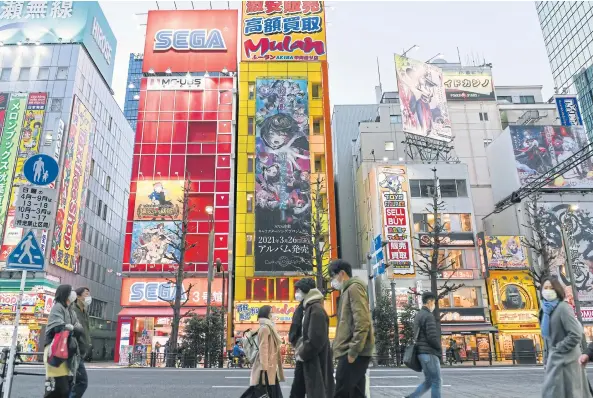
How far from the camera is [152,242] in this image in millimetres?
33906

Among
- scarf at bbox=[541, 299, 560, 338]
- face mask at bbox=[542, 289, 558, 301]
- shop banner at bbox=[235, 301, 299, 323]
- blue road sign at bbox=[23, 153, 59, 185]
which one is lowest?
scarf at bbox=[541, 299, 560, 338]

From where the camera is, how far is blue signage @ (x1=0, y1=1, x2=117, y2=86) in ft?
136

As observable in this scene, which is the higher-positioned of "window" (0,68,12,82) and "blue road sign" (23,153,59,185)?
"window" (0,68,12,82)

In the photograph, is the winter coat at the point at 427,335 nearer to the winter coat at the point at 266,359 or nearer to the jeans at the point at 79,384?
the winter coat at the point at 266,359

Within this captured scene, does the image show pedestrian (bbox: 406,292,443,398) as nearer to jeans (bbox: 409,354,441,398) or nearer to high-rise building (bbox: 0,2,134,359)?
jeans (bbox: 409,354,441,398)

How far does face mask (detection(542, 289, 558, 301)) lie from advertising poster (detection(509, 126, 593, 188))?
1451 inches

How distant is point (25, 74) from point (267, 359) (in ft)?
140

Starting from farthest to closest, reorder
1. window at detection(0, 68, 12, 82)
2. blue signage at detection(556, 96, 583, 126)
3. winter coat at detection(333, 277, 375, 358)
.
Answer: blue signage at detection(556, 96, 583, 126) → window at detection(0, 68, 12, 82) → winter coat at detection(333, 277, 375, 358)

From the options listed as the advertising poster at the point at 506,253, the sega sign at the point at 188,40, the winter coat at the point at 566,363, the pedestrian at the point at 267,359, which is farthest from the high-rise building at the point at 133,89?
the winter coat at the point at 566,363

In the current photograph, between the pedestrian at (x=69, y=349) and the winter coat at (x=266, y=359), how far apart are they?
2.37m

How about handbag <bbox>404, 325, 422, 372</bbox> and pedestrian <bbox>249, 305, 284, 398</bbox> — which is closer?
pedestrian <bbox>249, 305, 284, 398</bbox>

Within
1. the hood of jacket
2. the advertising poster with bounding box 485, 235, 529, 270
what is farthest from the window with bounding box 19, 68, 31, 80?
the hood of jacket

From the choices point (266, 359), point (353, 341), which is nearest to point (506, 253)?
point (266, 359)

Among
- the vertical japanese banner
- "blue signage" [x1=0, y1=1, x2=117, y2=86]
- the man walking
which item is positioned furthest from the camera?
"blue signage" [x1=0, y1=1, x2=117, y2=86]
